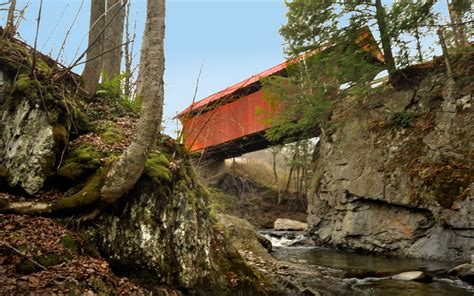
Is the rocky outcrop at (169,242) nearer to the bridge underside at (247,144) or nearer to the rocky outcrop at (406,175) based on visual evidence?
the rocky outcrop at (406,175)

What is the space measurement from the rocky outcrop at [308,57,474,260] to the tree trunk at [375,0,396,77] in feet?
3.20

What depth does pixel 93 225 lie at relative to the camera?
393 cm

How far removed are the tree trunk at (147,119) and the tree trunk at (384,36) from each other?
962cm

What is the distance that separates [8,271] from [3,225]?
68cm

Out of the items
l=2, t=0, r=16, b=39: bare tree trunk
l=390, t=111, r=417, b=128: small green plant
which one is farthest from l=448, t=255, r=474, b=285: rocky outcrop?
l=2, t=0, r=16, b=39: bare tree trunk

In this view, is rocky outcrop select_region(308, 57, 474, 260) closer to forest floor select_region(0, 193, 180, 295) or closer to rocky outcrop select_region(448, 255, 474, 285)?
rocky outcrop select_region(448, 255, 474, 285)

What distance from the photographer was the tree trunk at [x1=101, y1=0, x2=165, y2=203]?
12.9 ft

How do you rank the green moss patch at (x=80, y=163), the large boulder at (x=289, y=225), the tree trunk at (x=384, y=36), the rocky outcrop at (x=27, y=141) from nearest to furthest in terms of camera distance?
the rocky outcrop at (x=27, y=141) < the green moss patch at (x=80, y=163) < the tree trunk at (x=384, y=36) < the large boulder at (x=289, y=225)

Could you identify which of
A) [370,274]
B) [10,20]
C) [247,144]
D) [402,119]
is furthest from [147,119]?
[247,144]

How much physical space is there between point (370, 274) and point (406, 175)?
4.64 m

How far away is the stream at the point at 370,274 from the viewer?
6.50m

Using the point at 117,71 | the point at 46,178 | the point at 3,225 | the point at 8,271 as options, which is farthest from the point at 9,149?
the point at 117,71

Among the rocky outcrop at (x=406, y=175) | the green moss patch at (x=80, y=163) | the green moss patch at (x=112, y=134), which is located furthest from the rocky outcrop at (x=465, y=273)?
the green moss patch at (x=80, y=163)

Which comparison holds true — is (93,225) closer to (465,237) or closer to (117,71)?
(117,71)
